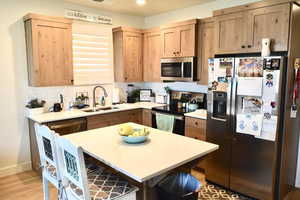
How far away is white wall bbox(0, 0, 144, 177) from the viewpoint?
330 cm

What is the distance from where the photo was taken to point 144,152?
1.90 metres

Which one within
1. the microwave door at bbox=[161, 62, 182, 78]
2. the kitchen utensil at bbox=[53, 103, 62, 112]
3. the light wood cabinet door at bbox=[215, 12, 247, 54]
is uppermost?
the light wood cabinet door at bbox=[215, 12, 247, 54]

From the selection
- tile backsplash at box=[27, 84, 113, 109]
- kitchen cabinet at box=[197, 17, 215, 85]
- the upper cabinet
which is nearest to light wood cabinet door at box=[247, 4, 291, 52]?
the upper cabinet

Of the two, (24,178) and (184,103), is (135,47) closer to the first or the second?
(184,103)

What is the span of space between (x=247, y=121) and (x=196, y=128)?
0.87 meters

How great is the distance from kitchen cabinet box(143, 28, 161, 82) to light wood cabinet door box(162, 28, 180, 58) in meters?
0.15

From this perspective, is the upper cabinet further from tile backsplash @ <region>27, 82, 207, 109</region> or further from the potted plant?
the potted plant

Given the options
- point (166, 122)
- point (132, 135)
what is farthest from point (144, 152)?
point (166, 122)

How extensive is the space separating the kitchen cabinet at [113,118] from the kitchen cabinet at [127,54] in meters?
0.70

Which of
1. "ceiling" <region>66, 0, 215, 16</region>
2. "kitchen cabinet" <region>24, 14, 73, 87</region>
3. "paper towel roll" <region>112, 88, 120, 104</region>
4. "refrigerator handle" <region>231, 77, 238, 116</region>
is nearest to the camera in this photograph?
"refrigerator handle" <region>231, 77, 238, 116</region>

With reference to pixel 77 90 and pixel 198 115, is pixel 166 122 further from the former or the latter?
pixel 77 90

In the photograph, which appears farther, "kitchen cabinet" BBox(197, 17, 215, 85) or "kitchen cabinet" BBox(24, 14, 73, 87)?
"kitchen cabinet" BBox(197, 17, 215, 85)

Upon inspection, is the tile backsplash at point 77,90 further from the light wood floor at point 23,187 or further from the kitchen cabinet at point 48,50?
the light wood floor at point 23,187

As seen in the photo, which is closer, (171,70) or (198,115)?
(198,115)
